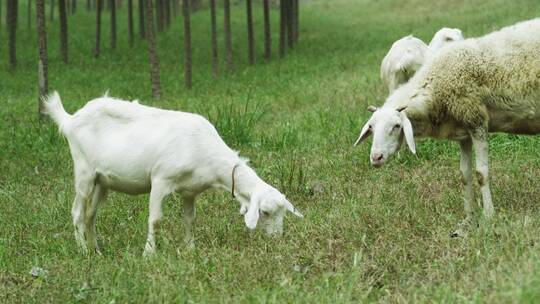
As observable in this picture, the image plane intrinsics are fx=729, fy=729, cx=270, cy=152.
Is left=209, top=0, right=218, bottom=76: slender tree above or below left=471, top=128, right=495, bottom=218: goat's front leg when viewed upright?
below

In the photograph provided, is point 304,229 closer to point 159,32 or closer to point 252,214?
point 252,214

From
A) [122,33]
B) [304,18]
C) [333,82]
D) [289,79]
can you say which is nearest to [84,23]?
[122,33]

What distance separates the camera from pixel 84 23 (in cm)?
3878

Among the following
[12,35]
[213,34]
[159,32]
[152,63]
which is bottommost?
[159,32]

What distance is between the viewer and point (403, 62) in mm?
11656

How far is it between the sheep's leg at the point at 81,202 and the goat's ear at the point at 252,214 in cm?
191

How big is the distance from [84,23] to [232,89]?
71.6 feet

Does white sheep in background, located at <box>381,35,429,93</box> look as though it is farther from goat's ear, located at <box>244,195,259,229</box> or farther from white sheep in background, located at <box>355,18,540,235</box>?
goat's ear, located at <box>244,195,259,229</box>

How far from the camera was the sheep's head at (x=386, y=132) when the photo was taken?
655 centimetres

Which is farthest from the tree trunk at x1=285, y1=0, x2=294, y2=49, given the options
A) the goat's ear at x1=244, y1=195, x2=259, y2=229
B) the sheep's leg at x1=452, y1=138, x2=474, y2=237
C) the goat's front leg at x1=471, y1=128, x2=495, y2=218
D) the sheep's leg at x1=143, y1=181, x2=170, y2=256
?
the goat's ear at x1=244, y1=195, x2=259, y2=229

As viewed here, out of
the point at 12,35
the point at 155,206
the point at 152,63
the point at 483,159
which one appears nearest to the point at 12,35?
the point at 12,35

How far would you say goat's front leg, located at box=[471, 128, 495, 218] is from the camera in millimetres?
6719

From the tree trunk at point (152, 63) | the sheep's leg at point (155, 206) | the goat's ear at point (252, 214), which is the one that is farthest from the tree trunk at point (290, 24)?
the goat's ear at point (252, 214)

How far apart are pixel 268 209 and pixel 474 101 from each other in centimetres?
217
